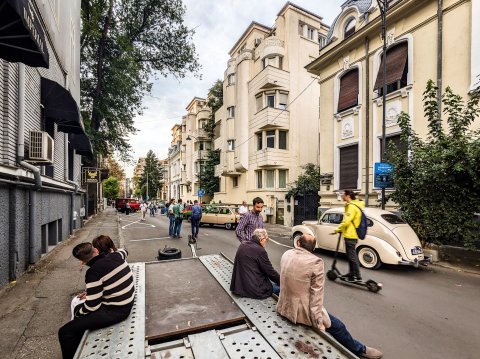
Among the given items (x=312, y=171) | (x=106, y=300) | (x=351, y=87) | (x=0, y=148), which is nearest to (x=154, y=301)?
(x=106, y=300)

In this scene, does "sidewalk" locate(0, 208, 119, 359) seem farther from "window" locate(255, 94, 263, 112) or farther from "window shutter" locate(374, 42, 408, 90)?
"window" locate(255, 94, 263, 112)

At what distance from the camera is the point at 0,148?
18.6 ft

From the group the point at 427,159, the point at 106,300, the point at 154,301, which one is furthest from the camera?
the point at 427,159

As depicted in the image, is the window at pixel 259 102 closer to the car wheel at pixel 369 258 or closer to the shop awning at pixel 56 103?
the shop awning at pixel 56 103

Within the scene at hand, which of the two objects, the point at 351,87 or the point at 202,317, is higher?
the point at 351,87

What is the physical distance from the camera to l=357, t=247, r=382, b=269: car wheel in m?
7.05

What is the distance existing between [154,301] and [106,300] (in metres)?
0.68

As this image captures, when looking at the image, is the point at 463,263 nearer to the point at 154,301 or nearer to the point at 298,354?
the point at 298,354

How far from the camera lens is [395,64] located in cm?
1165

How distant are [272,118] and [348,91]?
23.9 feet

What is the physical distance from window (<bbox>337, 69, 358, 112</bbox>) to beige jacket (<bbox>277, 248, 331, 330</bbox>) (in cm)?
1273

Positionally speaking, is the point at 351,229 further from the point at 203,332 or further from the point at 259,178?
the point at 259,178

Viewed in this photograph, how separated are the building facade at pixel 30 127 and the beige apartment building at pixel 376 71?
463 inches

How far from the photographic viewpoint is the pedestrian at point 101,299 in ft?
8.72
